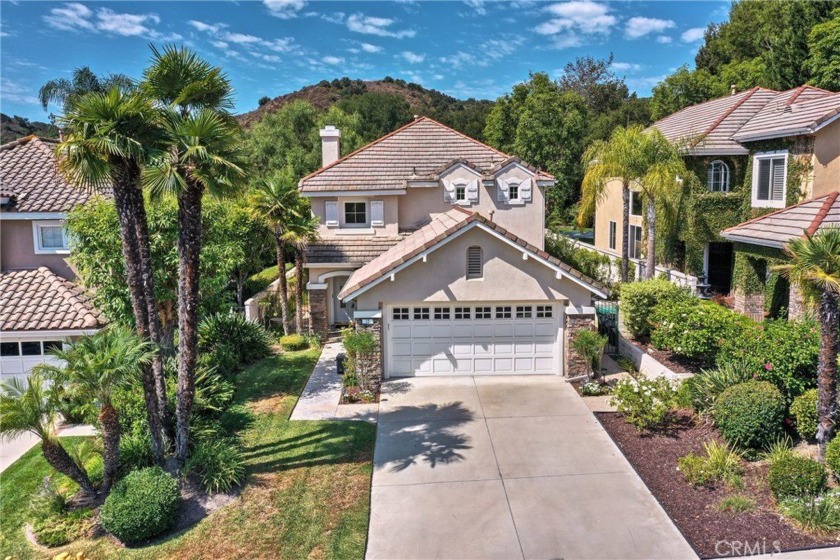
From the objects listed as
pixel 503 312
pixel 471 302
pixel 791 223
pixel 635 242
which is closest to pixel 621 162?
pixel 791 223

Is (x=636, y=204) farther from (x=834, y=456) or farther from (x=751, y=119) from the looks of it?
(x=834, y=456)

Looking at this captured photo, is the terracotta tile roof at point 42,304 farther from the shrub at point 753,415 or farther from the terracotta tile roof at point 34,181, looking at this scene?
the shrub at point 753,415

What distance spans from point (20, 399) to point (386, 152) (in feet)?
58.8

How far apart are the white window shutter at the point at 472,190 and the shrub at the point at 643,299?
7.66 m

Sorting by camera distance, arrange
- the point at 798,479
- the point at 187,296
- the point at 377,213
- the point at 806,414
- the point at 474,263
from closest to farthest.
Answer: the point at 798,479, the point at 187,296, the point at 806,414, the point at 474,263, the point at 377,213

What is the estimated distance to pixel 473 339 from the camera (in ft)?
56.5

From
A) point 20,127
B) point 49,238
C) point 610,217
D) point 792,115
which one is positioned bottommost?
point 49,238

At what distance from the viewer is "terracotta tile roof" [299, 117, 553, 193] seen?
926 inches

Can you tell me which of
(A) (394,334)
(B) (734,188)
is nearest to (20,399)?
(A) (394,334)

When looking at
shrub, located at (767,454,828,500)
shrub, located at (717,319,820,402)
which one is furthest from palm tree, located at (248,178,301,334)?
shrub, located at (767,454,828,500)

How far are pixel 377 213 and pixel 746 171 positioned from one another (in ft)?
51.0

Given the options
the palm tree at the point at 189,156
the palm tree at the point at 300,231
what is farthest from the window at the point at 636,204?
the palm tree at the point at 189,156

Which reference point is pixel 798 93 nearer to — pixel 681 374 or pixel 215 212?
pixel 681 374

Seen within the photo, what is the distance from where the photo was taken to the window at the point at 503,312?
1702cm
